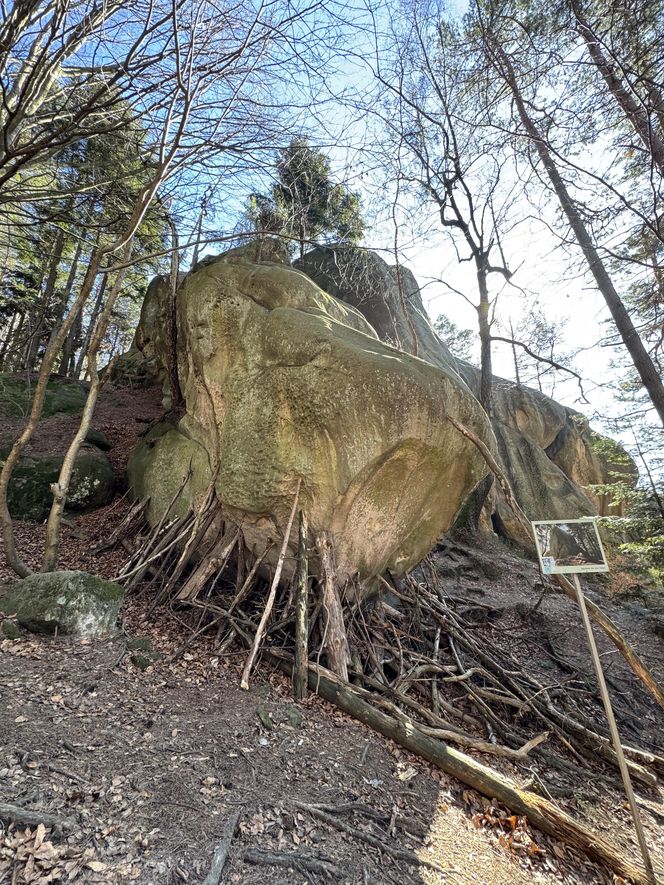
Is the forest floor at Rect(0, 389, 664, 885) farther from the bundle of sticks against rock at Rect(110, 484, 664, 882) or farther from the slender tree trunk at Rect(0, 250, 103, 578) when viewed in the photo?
the slender tree trunk at Rect(0, 250, 103, 578)

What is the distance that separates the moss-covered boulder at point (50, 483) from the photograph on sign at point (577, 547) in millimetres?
8068

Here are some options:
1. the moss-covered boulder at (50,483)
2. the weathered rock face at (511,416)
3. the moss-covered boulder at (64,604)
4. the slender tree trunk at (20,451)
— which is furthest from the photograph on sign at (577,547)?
the moss-covered boulder at (50,483)

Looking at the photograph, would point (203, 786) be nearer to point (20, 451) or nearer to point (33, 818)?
point (33, 818)

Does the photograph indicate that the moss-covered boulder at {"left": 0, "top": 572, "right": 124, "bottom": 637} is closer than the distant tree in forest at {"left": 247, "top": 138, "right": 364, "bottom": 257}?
Yes

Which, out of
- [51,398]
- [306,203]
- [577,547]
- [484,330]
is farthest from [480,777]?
[51,398]

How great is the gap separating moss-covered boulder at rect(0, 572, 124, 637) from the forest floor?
0.63ft

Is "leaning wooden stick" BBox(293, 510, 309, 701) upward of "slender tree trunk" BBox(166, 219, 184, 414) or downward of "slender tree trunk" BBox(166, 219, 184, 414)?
downward

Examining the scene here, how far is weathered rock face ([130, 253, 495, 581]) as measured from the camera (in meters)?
4.89

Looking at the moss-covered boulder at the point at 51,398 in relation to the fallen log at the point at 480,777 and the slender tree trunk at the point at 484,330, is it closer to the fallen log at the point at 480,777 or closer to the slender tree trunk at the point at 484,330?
the fallen log at the point at 480,777

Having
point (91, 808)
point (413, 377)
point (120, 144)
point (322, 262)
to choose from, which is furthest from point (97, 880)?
point (322, 262)

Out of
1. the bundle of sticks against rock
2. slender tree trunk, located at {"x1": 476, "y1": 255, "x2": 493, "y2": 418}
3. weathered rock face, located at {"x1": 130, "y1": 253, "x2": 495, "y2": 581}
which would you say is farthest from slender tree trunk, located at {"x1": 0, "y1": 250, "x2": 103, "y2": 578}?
slender tree trunk, located at {"x1": 476, "y1": 255, "x2": 493, "y2": 418}

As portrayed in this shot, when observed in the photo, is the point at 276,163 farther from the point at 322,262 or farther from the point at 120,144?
the point at 322,262

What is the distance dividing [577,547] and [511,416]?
56.1 feet

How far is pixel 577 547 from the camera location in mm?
3336
